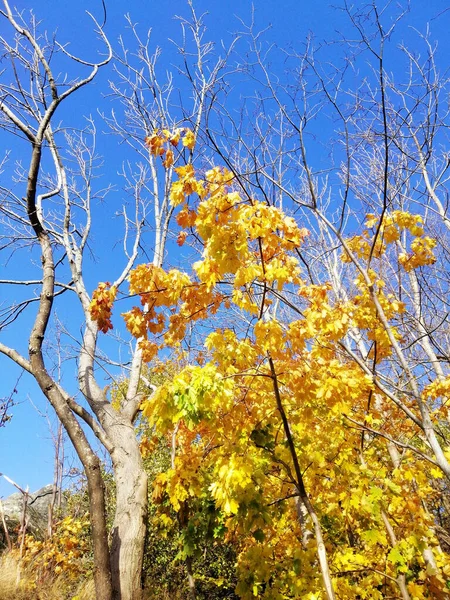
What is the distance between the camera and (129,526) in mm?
3645

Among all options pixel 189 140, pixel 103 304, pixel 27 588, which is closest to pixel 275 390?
pixel 103 304

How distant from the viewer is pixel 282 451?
126 inches

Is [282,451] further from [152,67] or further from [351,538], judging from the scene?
[152,67]

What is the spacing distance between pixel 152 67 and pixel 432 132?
4.37 metres

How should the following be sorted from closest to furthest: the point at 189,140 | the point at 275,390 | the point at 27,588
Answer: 1. the point at 275,390
2. the point at 189,140
3. the point at 27,588

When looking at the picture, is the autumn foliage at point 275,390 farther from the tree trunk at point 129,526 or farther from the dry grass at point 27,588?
the dry grass at point 27,588

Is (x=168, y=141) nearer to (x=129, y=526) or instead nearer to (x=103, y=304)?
(x=103, y=304)

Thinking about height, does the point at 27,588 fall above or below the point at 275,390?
below

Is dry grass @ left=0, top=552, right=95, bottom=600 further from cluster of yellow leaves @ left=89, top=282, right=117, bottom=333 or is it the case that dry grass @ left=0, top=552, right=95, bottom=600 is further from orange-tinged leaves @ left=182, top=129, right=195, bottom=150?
orange-tinged leaves @ left=182, top=129, right=195, bottom=150

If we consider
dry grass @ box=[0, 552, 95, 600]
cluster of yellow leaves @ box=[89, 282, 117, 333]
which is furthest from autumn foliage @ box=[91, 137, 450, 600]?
dry grass @ box=[0, 552, 95, 600]

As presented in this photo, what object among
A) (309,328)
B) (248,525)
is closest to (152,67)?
(309,328)

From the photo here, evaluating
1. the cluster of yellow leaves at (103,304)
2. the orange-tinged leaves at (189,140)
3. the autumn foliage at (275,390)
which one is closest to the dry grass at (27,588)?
the autumn foliage at (275,390)

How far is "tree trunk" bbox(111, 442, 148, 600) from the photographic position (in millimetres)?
3371

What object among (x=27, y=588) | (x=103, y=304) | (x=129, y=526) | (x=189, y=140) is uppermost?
(x=189, y=140)
